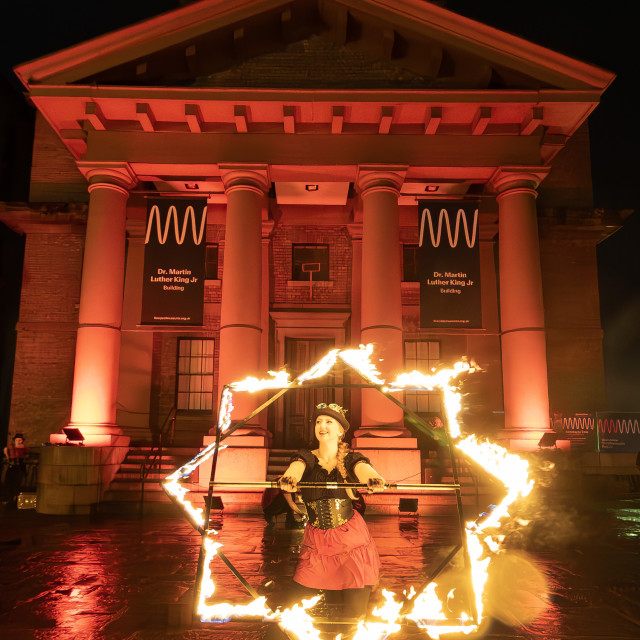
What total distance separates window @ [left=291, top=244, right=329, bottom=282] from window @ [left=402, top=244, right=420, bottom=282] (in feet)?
7.60

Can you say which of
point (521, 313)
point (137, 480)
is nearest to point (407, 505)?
point (521, 313)

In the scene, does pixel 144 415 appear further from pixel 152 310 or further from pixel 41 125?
pixel 41 125

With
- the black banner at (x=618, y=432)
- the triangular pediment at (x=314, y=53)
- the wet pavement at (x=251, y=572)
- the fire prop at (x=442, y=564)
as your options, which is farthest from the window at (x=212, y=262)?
the fire prop at (x=442, y=564)

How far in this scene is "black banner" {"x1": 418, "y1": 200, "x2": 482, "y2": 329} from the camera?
14.5 metres

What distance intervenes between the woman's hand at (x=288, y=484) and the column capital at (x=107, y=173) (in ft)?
38.7

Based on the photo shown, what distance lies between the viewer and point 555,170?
1998 cm

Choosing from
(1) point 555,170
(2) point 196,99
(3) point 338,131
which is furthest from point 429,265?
(1) point 555,170

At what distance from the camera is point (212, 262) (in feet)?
61.6

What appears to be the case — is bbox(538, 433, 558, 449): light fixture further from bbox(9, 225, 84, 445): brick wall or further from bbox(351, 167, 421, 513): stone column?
bbox(9, 225, 84, 445): brick wall

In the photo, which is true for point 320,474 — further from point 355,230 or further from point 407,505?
point 355,230

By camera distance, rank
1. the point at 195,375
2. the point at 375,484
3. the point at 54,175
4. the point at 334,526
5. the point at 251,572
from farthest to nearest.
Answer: the point at 54,175 < the point at 195,375 < the point at 251,572 < the point at 334,526 < the point at 375,484

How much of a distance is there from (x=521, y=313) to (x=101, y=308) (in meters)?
9.47

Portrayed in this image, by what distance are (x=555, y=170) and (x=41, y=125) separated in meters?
16.1

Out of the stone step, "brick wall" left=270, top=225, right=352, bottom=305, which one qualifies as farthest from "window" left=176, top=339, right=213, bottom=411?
the stone step
